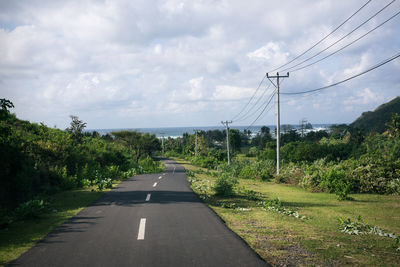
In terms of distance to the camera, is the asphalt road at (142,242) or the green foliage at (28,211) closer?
the asphalt road at (142,242)

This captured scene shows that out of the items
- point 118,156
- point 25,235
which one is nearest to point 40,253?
point 25,235

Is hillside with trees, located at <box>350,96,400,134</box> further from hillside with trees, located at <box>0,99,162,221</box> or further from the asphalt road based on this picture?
the asphalt road

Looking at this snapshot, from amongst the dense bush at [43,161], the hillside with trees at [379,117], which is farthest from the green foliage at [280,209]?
the hillside with trees at [379,117]

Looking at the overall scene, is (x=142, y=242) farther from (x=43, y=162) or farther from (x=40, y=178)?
(x=43, y=162)

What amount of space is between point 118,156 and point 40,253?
28419mm

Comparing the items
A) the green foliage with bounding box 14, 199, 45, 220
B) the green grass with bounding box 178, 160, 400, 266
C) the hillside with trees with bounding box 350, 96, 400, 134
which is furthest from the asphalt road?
the hillside with trees with bounding box 350, 96, 400, 134

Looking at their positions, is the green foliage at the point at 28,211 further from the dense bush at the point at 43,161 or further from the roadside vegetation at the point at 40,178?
the dense bush at the point at 43,161

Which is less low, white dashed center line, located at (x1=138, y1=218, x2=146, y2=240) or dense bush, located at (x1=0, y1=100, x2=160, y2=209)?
dense bush, located at (x1=0, y1=100, x2=160, y2=209)

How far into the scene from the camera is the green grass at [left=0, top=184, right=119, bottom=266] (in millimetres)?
6645

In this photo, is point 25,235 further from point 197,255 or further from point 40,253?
point 197,255

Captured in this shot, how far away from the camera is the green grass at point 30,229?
6645 mm

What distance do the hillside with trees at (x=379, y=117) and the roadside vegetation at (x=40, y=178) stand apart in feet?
517

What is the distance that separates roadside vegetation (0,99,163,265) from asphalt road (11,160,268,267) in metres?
0.77

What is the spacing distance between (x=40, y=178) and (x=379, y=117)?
186m
